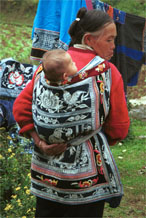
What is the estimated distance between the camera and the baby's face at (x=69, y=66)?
1826mm

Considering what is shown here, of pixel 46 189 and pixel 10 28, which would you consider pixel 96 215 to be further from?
pixel 10 28

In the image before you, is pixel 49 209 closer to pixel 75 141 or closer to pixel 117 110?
pixel 75 141

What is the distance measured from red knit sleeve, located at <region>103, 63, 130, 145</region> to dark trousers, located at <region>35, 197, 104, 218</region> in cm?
43

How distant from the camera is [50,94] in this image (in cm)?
191

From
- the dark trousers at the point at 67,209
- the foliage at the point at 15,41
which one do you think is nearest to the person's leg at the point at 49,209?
the dark trousers at the point at 67,209

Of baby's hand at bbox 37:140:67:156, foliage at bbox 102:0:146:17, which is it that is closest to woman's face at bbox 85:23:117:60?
baby's hand at bbox 37:140:67:156

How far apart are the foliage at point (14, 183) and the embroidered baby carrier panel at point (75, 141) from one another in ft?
3.56

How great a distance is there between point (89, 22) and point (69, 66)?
0.35 meters

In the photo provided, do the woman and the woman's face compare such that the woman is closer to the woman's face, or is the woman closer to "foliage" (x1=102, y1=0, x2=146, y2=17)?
the woman's face

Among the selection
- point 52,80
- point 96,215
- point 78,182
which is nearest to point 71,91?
point 52,80

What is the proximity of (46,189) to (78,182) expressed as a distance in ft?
0.69

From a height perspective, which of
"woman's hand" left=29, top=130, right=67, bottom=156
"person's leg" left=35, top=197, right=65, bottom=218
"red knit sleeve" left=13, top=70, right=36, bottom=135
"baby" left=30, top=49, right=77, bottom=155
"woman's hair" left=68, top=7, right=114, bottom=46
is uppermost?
"woman's hair" left=68, top=7, right=114, bottom=46

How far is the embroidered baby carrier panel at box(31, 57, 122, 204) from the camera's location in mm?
1898

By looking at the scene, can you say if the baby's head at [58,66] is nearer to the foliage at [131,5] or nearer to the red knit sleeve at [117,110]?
the red knit sleeve at [117,110]
